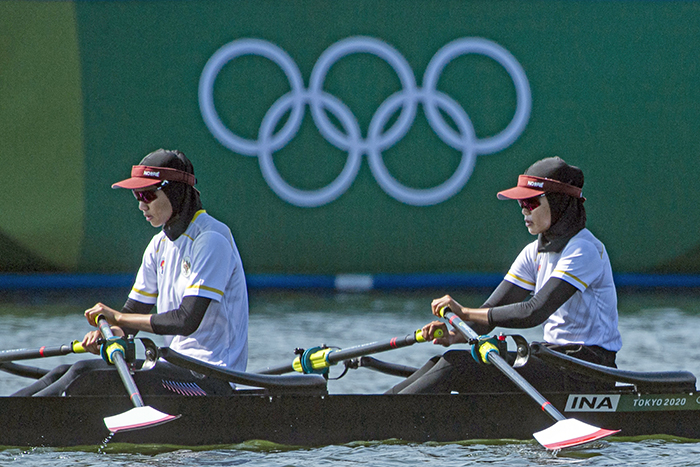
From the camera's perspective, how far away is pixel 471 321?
22.2 ft

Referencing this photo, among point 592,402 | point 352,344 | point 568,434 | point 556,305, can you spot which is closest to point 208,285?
point 556,305

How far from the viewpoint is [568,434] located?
20.2 ft

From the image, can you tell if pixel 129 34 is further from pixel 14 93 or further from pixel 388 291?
pixel 388 291

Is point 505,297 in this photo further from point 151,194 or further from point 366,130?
point 366,130

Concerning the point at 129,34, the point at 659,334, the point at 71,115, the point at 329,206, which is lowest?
the point at 659,334

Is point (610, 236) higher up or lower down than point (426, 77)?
lower down

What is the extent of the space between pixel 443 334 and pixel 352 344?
12.9 feet

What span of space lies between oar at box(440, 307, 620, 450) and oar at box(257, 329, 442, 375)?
59 cm

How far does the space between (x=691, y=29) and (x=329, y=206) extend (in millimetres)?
5543

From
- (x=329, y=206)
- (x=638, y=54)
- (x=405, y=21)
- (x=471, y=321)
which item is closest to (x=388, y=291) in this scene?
(x=329, y=206)

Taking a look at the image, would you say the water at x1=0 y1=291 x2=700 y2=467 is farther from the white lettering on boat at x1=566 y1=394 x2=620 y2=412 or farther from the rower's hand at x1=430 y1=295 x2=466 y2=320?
the rower's hand at x1=430 y1=295 x2=466 y2=320

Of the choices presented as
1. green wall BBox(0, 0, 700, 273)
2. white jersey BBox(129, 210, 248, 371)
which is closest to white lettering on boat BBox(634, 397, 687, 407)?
white jersey BBox(129, 210, 248, 371)

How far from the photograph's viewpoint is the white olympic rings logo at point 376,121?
1553 centimetres

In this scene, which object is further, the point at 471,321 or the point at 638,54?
the point at 638,54
